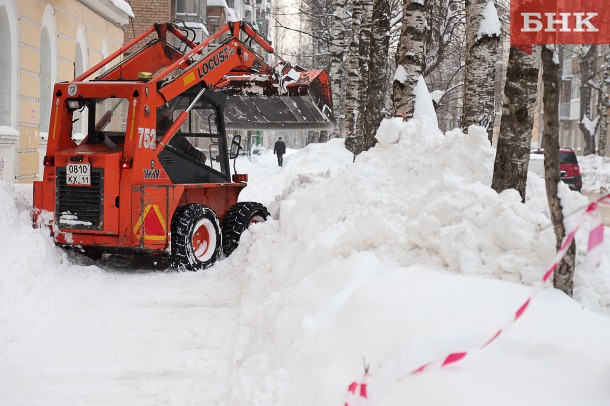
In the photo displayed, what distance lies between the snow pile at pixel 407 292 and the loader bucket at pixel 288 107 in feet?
11.7

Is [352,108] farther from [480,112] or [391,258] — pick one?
[391,258]

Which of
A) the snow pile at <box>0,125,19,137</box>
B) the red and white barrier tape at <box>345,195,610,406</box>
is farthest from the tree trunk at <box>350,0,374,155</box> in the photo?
the red and white barrier tape at <box>345,195,610,406</box>

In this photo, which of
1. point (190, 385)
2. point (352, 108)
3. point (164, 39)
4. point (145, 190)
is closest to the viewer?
point (190, 385)

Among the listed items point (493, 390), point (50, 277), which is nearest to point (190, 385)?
point (493, 390)

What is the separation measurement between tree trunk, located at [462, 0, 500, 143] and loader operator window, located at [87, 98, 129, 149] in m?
4.88

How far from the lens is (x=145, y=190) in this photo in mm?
10062

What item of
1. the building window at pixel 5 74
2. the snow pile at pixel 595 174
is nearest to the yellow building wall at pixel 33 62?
the building window at pixel 5 74

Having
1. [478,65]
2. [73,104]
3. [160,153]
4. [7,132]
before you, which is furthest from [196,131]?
[478,65]

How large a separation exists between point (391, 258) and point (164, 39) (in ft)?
23.3

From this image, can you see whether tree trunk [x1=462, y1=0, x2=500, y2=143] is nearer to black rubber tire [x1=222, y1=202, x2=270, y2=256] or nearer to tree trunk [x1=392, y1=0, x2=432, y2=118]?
tree trunk [x1=392, y1=0, x2=432, y2=118]

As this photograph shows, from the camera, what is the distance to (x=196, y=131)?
11234mm

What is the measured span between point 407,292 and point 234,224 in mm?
6457

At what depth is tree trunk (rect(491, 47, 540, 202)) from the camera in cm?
677

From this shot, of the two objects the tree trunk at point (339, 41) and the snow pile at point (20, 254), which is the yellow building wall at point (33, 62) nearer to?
the snow pile at point (20, 254)
